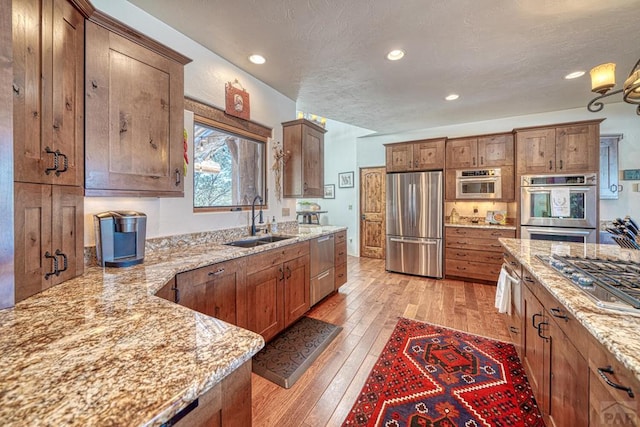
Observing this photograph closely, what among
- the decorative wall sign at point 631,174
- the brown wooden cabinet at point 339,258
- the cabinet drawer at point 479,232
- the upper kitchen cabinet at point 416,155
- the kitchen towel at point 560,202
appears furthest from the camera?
the upper kitchen cabinet at point 416,155

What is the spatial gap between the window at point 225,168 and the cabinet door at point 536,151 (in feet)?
12.5

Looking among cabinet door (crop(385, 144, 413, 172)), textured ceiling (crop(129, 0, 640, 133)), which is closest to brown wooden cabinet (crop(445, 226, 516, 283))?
cabinet door (crop(385, 144, 413, 172))

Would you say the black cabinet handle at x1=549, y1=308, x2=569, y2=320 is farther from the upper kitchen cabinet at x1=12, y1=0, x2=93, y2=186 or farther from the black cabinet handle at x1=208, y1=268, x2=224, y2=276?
the upper kitchen cabinet at x1=12, y1=0, x2=93, y2=186

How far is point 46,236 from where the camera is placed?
1134 mm

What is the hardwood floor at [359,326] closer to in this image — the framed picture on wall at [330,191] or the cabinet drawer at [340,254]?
the cabinet drawer at [340,254]

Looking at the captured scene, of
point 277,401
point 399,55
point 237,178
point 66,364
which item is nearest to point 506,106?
point 399,55

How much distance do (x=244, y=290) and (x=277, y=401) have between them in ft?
2.55

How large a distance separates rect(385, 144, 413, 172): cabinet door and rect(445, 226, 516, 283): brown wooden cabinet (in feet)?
4.28

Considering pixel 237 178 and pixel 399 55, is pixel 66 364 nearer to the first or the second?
pixel 237 178

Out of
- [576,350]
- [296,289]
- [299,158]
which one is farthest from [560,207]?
[296,289]

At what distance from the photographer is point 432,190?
4215 millimetres

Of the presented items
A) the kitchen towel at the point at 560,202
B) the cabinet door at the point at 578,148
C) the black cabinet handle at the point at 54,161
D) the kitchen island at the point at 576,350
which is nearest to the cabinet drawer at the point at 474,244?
the kitchen towel at the point at 560,202

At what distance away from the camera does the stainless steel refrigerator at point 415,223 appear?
422 cm

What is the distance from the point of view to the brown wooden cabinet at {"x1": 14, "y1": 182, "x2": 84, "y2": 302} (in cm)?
101
